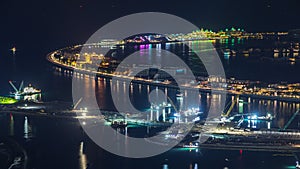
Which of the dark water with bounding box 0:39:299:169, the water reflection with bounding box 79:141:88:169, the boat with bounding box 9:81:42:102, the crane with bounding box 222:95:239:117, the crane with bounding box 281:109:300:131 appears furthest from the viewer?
the boat with bounding box 9:81:42:102

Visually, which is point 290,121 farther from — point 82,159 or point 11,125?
point 11,125

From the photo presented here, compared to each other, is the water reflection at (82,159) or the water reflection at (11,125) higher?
the water reflection at (11,125)

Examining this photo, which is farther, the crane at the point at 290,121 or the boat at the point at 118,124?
the crane at the point at 290,121

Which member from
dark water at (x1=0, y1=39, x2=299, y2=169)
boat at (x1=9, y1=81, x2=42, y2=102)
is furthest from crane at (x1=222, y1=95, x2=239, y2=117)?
boat at (x1=9, y1=81, x2=42, y2=102)

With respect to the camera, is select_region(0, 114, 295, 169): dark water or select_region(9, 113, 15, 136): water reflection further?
select_region(9, 113, 15, 136): water reflection

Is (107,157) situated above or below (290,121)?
below

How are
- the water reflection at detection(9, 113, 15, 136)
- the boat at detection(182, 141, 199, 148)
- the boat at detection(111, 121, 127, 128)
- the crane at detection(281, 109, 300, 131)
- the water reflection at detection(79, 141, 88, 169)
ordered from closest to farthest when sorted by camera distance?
the water reflection at detection(79, 141, 88, 169), the boat at detection(182, 141, 199, 148), the water reflection at detection(9, 113, 15, 136), the boat at detection(111, 121, 127, 128), the crane at detection(281, 109, 300, 131)

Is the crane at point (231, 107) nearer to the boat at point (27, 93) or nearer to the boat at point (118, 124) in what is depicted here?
Result: the boat at point (118, 124)

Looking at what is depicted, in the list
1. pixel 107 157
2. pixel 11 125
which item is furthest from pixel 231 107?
pixel 11 125

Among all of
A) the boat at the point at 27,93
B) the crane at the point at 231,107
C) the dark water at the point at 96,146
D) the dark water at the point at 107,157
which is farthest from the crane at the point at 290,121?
the boat at the point at 27,93

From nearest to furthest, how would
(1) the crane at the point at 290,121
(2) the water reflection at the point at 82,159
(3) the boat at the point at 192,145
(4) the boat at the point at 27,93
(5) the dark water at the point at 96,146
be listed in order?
(2) the water reflection at the point at 82,159 → (5) the dark water at the point at 96,146 → (3) the boat at the point at 192,145 → (1) the crane at the point at 290,121 → (4) the boat at the point at 27,93

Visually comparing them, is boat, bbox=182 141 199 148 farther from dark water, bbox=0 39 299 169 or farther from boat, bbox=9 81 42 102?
boat, bbox=9 81 42 102
